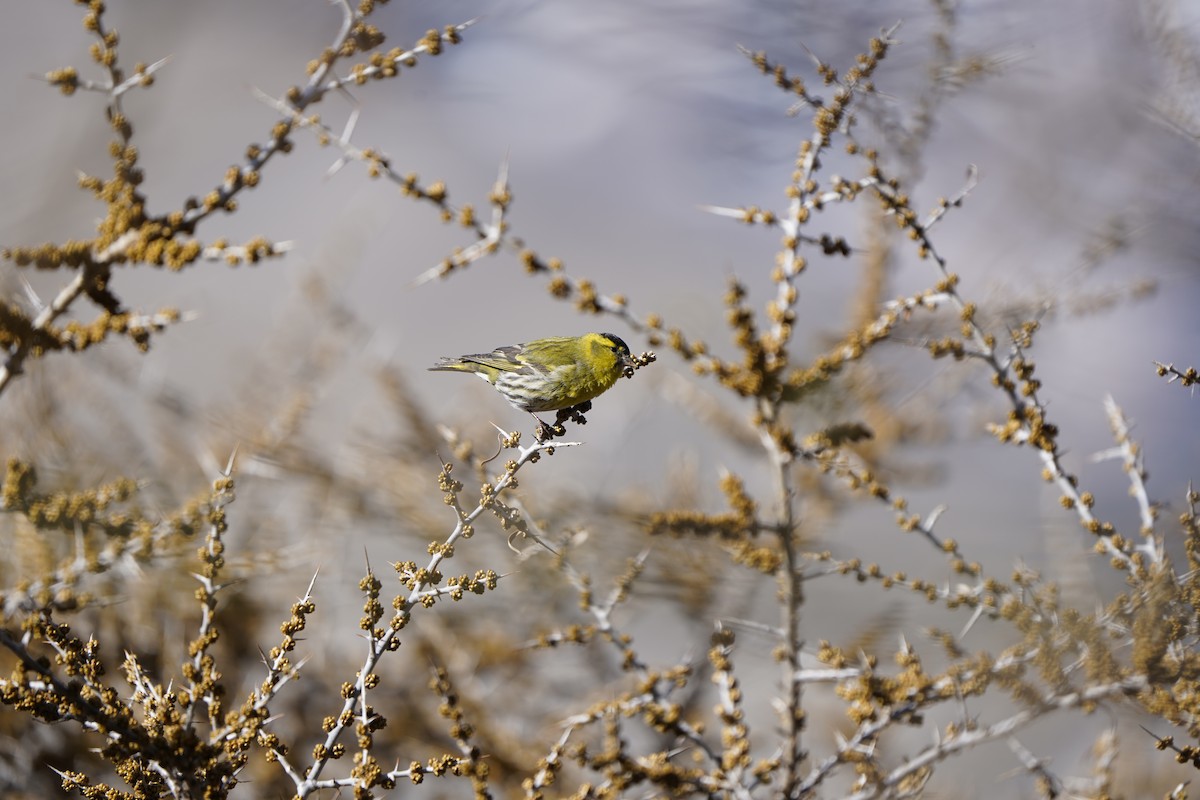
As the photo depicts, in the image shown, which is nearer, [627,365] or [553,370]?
[627,365]

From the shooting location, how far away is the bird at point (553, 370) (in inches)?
83.8

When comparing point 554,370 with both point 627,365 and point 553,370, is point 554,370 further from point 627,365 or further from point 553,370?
point 627,365

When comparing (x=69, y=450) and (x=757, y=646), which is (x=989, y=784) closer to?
(x=757, y=646)

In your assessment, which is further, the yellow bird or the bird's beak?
the yellow bird

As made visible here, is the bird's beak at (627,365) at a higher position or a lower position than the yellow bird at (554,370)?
higher

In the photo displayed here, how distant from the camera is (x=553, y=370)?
84.4 inches

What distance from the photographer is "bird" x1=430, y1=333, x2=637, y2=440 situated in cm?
213

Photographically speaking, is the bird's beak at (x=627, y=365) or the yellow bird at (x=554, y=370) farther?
the yellow bird at (x=554, y=370)

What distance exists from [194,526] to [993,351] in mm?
2278

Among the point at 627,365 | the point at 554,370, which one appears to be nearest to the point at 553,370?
the point at 554,370

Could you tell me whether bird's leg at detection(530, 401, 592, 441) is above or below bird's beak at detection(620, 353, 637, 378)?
below

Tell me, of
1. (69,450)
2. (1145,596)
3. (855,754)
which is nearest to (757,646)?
(855,754)

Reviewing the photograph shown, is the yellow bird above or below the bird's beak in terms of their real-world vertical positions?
below

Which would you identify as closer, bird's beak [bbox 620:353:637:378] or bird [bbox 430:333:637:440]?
bird's beak [bbox 620:353:637:378]
